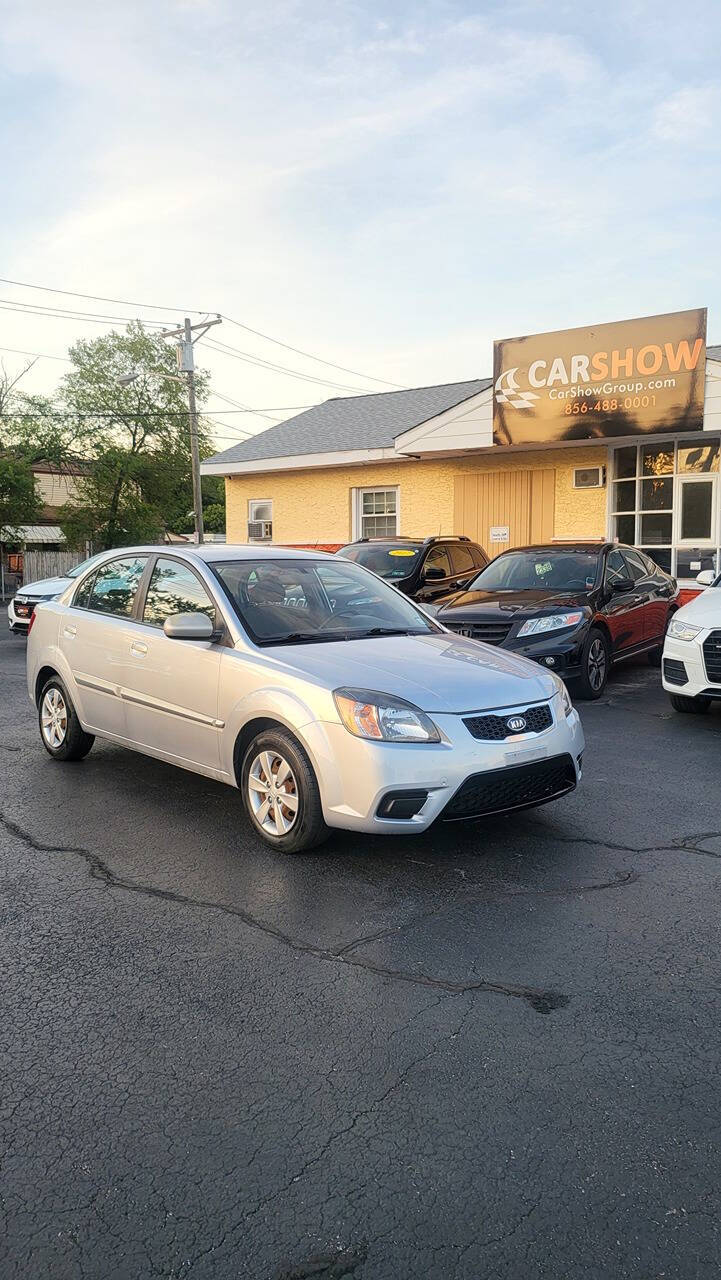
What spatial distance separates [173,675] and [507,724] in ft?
6.60

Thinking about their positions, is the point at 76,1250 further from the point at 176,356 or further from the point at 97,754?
the point at 176,356

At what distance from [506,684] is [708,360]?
11.2 metres

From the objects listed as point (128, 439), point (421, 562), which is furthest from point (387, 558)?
point (128, 439)

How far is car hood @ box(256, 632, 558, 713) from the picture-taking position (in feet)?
15.3

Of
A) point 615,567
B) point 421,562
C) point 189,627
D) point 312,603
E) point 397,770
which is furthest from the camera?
point 421,562

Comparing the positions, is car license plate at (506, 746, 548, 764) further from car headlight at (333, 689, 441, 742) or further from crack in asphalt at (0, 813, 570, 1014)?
crack in asphalt at (0, 813, 570, 1014)

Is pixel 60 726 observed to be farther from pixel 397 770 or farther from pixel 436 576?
pixel 436 576

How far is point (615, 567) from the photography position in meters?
10.7

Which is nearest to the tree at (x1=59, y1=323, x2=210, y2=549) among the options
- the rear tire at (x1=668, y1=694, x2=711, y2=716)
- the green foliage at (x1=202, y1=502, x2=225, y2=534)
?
the green foliage at (x1=202, y1=502, x2=225, y2=534)

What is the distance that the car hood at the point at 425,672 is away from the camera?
4.67 meters

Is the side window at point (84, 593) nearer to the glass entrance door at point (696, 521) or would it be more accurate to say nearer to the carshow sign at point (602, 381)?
the carshow sign at point (602, 381)

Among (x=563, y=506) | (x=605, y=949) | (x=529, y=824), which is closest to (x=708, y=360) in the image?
(x=563, y=506)

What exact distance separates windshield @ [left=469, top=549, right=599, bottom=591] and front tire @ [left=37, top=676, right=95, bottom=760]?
5.36 meters

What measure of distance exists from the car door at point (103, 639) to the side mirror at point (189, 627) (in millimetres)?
835
